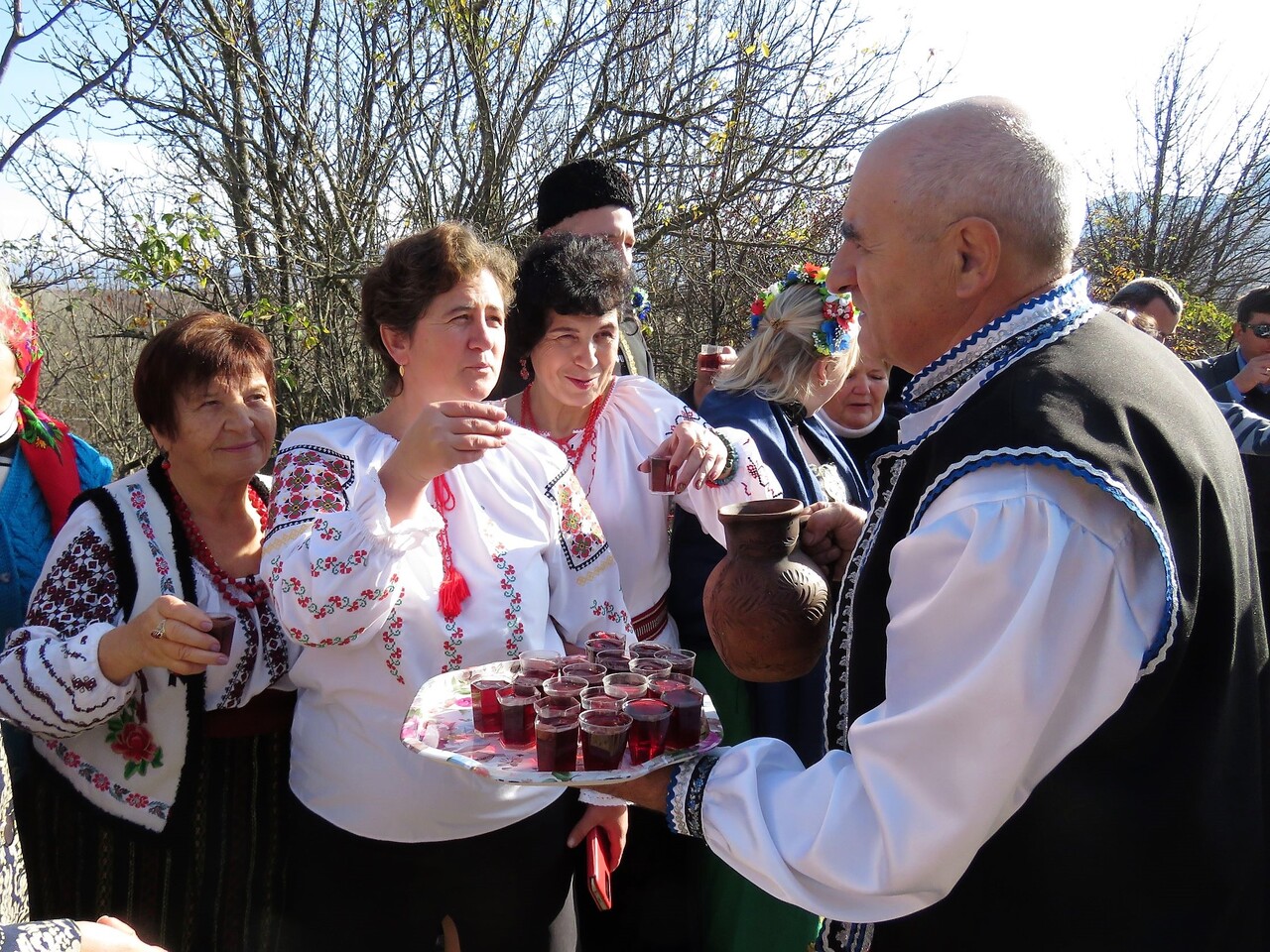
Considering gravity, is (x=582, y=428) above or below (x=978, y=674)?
above

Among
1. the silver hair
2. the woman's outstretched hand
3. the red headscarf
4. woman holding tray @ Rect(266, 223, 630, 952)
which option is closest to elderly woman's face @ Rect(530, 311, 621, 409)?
woman holding tray @ Rect(266, 223, 630, 952)

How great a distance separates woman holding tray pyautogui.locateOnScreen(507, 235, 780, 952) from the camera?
272 cm

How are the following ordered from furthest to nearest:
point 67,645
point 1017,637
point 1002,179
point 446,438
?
point 67,645
point 446,438
point 1002,179
point 1017,637

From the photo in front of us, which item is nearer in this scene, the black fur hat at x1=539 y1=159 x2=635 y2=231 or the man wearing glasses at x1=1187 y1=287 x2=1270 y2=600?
the black fur hat at x1=539 y1=159 x2=635 y2=231

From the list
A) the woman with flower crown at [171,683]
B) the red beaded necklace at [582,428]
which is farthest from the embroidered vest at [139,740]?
the red beaded necklace at [582,428]

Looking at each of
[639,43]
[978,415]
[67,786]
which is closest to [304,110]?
[639,43]

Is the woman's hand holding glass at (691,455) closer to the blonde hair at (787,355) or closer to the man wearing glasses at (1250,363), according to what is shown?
the blonde hair at (787,355)

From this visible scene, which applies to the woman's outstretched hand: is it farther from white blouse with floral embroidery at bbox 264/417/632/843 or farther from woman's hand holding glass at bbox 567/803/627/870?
woman's hand holding glass at bbox 567/803/627/870

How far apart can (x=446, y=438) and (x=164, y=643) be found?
2.45 feet

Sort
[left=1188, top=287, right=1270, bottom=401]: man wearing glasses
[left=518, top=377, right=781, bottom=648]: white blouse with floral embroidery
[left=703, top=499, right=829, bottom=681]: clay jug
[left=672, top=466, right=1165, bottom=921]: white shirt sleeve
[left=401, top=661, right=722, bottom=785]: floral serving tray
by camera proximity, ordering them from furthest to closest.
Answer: [left=1188, top=287, right=1270, bottom=401]: man wearing glasses → [left=518, top=377, right=781, bottom=648]: white blouse with floral embroidery → [left=703, top=499, right=829, bottom=681]: clay jug → [left=401, top=661, right=722, bottom=785]: floral serving tray → [left=672, top=466, right=1165, bottom=921]: white shirt sleeve

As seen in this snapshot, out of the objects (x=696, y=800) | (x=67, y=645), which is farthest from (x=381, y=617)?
(x=696, y=800)

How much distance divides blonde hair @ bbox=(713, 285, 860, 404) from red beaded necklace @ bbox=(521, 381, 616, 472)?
0.50 meters

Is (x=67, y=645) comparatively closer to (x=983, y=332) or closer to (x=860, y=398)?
(x=983, y=332)

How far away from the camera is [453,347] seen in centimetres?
223
